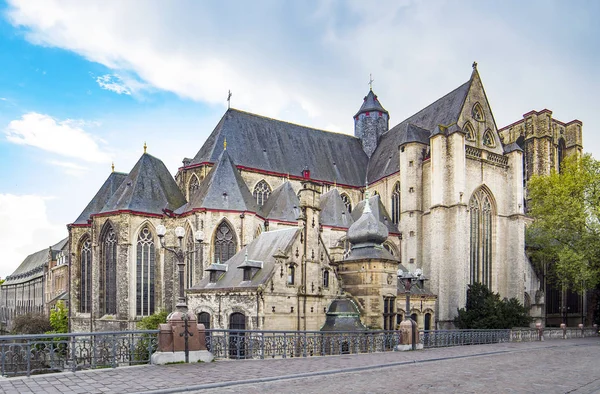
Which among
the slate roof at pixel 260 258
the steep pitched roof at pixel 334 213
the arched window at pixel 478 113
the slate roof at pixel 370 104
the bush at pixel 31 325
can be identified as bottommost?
the bush at pixel 31 325

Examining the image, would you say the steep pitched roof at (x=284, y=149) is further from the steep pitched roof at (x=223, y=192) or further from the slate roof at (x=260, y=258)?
the slate roof at (x=260, y=258)

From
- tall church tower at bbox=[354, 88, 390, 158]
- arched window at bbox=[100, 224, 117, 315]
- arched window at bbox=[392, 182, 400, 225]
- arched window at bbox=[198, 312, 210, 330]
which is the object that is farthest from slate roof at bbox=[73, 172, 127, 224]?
tall church tower at bbox=[354, 88, 390, 158]

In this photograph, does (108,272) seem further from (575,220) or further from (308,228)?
(575,220)

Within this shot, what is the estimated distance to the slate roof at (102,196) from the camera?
3819cm

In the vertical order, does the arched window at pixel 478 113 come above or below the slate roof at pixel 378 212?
above

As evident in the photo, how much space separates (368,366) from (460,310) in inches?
919

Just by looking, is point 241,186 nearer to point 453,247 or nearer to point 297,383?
point 453,247

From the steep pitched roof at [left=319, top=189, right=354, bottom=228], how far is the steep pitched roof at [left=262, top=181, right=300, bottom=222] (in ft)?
6.75

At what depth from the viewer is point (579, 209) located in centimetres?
3406

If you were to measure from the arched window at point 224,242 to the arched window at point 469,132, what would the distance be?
1911 cm

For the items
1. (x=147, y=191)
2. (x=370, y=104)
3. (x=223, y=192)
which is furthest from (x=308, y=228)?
(x=370, y=104)

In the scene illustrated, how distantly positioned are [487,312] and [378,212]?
10.1 meters

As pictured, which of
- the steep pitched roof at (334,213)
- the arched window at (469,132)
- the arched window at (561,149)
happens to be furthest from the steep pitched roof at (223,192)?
the arched window at (561,149)

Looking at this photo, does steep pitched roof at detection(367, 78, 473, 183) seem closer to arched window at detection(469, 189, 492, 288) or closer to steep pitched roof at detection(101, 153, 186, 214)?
arched window at detection(469, 189, 492, 288)
